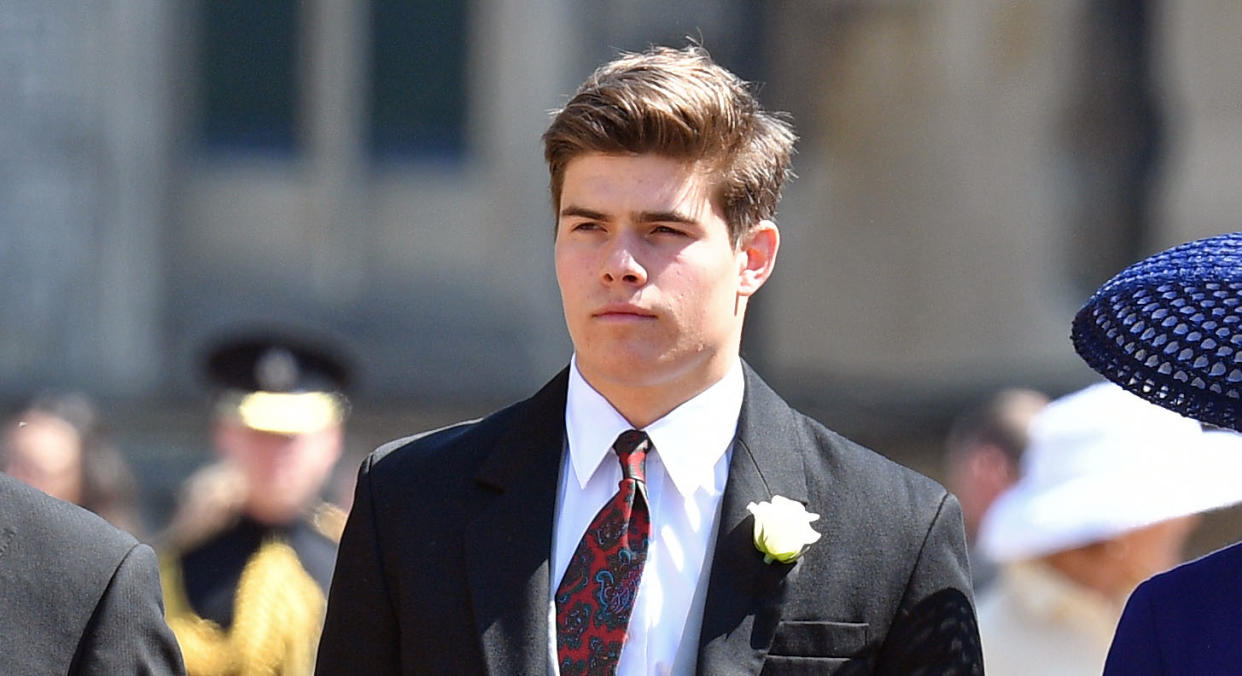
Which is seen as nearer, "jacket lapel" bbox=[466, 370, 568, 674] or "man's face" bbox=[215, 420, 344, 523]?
"jacket lapel" bbox=[466, 370, 568, 674]

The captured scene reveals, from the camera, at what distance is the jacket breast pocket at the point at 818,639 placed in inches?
127

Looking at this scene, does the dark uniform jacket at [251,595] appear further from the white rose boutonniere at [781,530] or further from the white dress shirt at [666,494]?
the white rose boutonniere at [781,530]

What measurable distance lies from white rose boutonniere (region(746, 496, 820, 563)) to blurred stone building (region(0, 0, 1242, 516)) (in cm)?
777

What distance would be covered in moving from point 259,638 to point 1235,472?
7.51ft

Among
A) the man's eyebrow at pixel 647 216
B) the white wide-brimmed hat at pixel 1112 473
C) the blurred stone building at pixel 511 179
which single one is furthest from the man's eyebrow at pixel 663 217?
the blurred stone building at pixel 511 179

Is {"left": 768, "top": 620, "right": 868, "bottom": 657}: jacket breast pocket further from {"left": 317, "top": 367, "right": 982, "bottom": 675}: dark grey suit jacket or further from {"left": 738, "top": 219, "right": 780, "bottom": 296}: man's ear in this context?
{"left": 738, "top": 219, "right": 780, "bottom": 296}: man's ear

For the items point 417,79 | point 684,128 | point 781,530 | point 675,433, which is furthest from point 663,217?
point 417,79

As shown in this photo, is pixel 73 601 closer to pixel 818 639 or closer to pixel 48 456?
pixel 818 639

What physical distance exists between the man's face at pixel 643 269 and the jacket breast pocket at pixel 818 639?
37cm

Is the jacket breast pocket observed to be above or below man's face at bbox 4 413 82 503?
above

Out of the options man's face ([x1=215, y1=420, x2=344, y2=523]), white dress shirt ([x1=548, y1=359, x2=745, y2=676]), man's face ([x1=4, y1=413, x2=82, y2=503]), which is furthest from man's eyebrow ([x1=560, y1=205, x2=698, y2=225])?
man's face ([x1=4, y1=413, x2=82, y2=503])

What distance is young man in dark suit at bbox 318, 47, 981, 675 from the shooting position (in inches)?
126

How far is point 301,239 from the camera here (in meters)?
11.2

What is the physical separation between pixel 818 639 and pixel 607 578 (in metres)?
0.30
